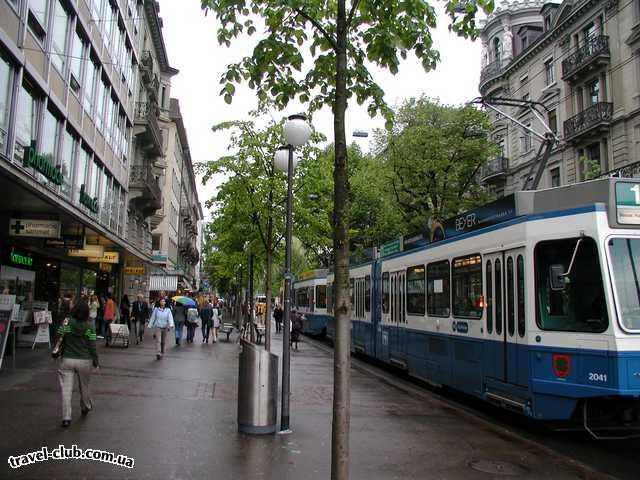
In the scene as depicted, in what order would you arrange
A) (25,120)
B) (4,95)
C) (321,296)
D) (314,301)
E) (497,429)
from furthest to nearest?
(314,301) < (321,296) < (25,120) < (4,95) < (497,429)

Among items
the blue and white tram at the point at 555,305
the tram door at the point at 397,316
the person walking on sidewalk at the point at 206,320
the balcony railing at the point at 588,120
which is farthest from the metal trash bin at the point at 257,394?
the balcony railing at the point at 588,120

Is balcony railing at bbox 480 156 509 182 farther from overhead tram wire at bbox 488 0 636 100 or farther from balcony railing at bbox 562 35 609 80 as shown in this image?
balcony railing at bbox 562 35 609 80

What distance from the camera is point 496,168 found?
126ft

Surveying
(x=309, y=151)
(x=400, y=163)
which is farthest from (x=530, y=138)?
(x=309, y=151)

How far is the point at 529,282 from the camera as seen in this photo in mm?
8109

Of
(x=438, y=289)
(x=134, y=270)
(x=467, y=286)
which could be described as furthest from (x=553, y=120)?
(x=467, y=286)

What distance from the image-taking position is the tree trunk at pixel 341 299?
4189mm

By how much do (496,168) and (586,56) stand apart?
978 centimetres

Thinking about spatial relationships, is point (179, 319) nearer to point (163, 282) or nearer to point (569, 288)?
point (569, 288)

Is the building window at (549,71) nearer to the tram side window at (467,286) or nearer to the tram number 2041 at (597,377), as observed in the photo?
the tram side window at (467,286)

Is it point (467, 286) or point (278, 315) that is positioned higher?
point (467, 286)

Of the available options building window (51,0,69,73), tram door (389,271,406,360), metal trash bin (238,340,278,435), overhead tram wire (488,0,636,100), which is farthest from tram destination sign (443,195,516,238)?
overhead tram wire (488,0,636,100)

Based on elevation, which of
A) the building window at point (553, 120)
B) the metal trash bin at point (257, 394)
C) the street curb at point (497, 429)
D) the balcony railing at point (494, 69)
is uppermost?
the balcony railing at point (494, 69)

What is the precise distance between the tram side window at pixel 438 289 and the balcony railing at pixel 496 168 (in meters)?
27.7
